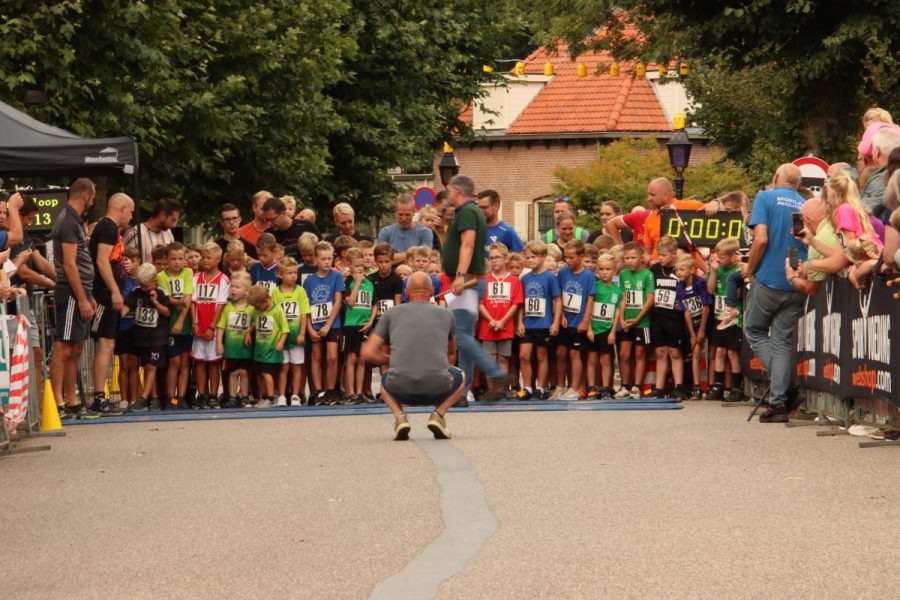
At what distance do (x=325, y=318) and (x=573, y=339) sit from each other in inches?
103

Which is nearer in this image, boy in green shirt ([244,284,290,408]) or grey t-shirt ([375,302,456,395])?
grey t-shirt ([375,302,456,395])

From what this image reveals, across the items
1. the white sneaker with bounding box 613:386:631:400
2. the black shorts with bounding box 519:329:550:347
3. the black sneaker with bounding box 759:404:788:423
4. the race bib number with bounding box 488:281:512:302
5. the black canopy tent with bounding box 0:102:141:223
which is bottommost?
the white sneaker with bounding box 613:386:631:400

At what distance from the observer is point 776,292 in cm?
1573

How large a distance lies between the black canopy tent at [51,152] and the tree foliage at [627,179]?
34.0 meters

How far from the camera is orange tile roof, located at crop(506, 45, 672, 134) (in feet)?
215

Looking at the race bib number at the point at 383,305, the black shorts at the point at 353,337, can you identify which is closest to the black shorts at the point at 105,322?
the black shorts at the point at 353,337

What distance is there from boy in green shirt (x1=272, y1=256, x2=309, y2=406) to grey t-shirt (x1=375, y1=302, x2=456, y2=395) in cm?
497

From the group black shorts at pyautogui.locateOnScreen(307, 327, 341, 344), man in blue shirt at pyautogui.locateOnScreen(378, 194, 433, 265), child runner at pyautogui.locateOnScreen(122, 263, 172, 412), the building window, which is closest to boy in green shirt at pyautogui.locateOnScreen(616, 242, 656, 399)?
man in blue shirt at pyautogui.locateOnScreen(378, 194, 433, 265)

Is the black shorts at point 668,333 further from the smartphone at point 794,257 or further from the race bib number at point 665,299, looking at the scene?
the smartphone at point 794,257

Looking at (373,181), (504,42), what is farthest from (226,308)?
(504,42)

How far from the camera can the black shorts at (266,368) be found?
19.6 metres

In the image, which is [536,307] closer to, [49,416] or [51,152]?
[51,152]

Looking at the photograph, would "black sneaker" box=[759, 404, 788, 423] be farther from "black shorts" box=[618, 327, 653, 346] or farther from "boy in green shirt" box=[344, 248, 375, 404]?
"boy in green shirt" box=[344, 248, 375, 404]

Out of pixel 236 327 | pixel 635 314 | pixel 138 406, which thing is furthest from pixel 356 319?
pixel 635 314
